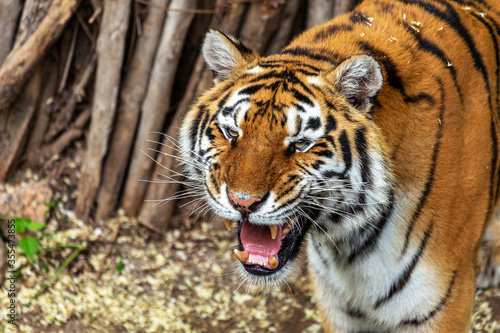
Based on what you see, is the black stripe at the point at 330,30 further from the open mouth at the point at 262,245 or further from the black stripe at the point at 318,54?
the open mouth at the point at 262,245

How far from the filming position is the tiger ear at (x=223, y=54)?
2018 millimetres

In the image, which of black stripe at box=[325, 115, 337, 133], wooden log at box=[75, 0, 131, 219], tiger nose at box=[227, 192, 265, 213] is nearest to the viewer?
tiger nose at box=[227, 192, 265, 213]

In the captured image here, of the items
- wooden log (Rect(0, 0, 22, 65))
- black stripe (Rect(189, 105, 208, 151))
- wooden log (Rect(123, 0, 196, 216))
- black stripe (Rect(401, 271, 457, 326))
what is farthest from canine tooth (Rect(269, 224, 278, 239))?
wooden log (Rect(0, 0, 22, 65))

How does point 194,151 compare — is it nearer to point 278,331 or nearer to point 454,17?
point 454,17

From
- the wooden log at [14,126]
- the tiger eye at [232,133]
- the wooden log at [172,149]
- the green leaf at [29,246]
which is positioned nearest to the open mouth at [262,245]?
the tiger eye at [232,133]

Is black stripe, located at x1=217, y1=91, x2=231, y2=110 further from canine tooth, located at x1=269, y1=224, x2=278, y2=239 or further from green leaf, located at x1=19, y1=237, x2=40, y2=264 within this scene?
green leaf, located at x1=19, y1=237, x2=40, y2=264

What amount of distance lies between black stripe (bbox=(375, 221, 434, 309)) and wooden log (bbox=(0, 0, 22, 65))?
2.45 m

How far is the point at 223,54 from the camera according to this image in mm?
2047

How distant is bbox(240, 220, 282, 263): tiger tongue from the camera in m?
Answer: 1.93

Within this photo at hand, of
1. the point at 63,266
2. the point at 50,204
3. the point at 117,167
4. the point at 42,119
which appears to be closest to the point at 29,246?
the point at 63,266

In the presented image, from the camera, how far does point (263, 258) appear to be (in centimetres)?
193

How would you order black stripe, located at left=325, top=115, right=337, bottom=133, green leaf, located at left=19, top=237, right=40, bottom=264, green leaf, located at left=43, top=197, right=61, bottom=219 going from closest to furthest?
black stripe, located at left=325, top=115, right=337, bottom=133 < green leaf, located at left=19, top=237, right=40, bottom=264 < green leaf, located at left=43, top=197, right=61, bottom=219

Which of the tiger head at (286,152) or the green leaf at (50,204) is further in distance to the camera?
the green leaf at (50,204)

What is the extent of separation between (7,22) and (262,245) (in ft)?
7.33
